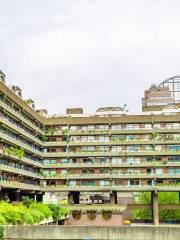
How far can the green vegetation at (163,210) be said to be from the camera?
83125 millimetres

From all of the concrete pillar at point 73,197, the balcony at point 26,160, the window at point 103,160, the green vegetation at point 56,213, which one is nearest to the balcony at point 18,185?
the balcony at point 26,160

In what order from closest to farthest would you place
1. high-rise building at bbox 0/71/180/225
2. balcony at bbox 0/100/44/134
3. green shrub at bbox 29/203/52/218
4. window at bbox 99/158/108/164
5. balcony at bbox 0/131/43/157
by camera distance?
green shrub at bbox 29/203/52/218, balcony at bbox 0/131/43/157, balcony at bbox 0/100/44/134, high-rise building at bbox 0/71/180/225, window at bbox 99/158/108/164

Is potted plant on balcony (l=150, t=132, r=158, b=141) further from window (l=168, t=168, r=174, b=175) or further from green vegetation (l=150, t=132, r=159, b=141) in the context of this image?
window (l=168, t=168, r=174, b=175)

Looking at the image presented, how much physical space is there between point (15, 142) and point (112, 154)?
→ 80.1ft

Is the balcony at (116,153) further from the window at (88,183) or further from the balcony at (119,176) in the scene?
the window at (88,183)

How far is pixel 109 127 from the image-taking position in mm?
96562

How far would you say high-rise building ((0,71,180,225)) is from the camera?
91.1 meters

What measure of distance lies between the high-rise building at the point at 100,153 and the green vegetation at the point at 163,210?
1930 mm

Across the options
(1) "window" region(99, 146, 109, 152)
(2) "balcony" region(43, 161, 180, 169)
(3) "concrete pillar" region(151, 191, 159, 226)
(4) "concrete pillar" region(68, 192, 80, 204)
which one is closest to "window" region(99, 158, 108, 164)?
(2) "balcony" region(43, 161, 180, 169)

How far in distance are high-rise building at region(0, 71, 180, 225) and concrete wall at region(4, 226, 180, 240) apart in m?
51.1

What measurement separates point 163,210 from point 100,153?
18458 millimetres

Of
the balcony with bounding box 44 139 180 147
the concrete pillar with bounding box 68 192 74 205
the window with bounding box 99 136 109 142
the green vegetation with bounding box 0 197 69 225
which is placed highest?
the window with bounding box 99 136 109 142

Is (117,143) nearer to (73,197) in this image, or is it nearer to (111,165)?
(111,165)

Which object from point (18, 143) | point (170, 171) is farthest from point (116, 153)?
point (18, 143)
